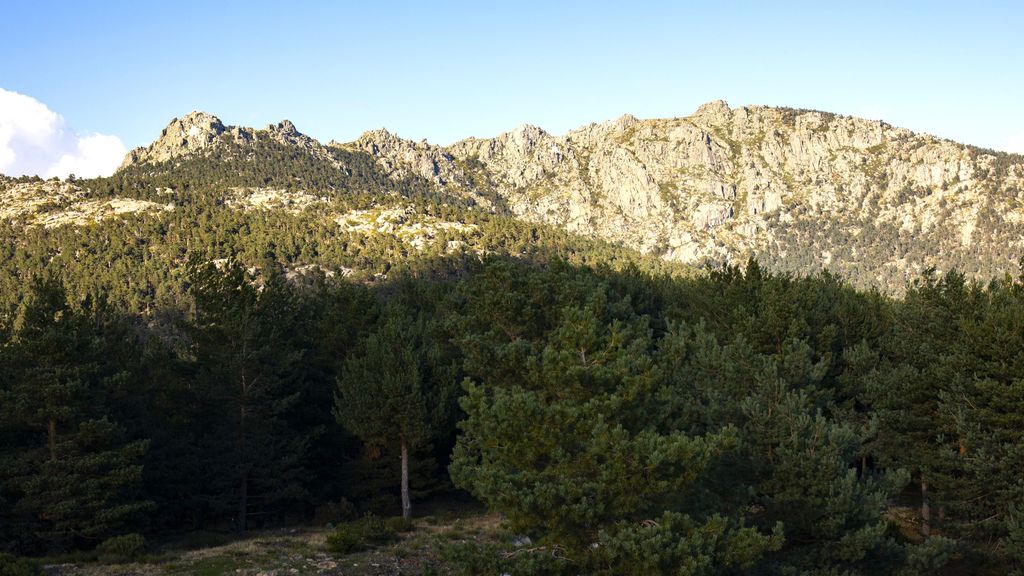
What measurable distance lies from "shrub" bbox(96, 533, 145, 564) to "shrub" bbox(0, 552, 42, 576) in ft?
10.5

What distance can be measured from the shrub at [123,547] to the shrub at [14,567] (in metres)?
3.19

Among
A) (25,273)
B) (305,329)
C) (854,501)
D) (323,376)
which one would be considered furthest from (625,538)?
(25,273)

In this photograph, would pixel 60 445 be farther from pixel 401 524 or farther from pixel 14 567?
pixel 401 524

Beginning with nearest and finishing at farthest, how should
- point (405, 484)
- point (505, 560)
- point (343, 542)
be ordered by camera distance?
1. point (505, 560)
2. point (343, 542)
3. point (405, 484)

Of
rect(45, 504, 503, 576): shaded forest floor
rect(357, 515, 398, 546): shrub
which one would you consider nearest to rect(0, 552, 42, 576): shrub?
rect(45, 504, 503, 576): shaded forest floor

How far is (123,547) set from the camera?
21672mm

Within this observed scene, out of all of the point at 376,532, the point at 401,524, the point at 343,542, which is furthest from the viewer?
the point at 401,524

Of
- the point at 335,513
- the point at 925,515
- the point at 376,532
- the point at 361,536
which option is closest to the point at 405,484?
the point at 335,513

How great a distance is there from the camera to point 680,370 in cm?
2569

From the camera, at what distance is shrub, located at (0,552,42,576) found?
17.2m

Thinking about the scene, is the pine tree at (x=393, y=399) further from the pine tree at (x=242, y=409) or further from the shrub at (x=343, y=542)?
the shrub at (x=343, y=542)

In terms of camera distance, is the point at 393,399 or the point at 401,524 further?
the point at 393,399

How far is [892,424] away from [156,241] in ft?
465

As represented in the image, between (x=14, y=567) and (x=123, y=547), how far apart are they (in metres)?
4.69
